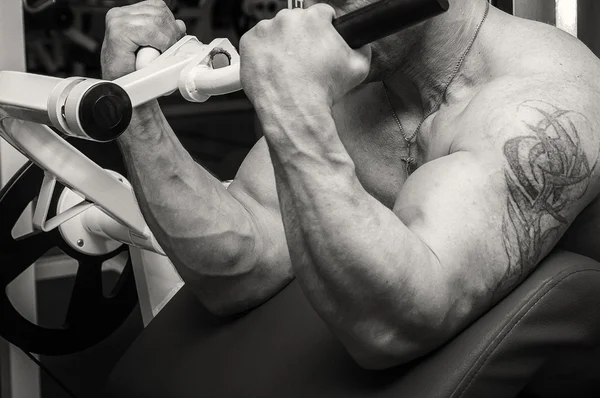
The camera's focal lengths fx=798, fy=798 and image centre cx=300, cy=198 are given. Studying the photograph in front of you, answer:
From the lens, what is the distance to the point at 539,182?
0.95 metres

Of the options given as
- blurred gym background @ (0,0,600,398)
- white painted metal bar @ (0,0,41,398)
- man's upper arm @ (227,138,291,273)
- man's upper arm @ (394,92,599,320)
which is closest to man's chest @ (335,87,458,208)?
man's upper arm @ (227,138,291,273)

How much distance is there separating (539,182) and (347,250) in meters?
0.27

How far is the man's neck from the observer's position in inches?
Result: 46.9

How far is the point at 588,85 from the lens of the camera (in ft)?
3.44

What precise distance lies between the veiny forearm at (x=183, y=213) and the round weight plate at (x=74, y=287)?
1.52 feet

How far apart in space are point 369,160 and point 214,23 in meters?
1.66

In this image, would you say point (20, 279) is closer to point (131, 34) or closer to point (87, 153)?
point (87, 153)

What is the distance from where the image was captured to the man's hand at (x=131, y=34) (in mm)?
1209

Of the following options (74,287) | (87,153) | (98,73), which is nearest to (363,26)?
(87,153)

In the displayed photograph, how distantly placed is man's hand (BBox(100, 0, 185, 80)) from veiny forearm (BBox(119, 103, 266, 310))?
3.2 inches

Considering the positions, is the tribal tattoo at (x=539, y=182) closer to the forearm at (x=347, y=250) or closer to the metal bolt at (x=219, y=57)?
the forearm at (x=347, y=250)

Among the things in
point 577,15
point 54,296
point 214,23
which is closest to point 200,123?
point 214,23

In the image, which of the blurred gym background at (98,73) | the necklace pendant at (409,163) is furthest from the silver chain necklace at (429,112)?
the blurred gym background at (98,73)

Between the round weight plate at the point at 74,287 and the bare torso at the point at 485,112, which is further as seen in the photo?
the round weight plate at the point at 74,287
